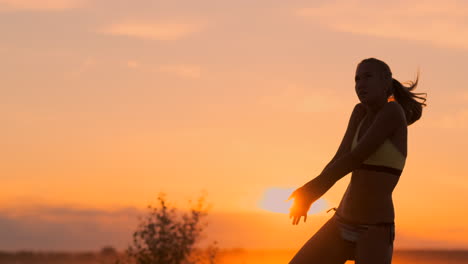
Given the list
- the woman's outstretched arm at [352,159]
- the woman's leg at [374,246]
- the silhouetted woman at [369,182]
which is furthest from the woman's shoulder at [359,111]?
the woman's leg at [374,246]

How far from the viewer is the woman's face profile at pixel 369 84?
22.5ft

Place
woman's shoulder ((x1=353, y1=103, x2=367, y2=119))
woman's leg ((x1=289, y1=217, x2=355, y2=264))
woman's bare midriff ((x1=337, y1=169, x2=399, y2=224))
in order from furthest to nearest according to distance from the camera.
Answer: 1. woman's shoulder ((x1=353, y1=103, x2=367, y2=119))
2. woman's leg ((x1=289, y1=217, x2=355, y2=264))
3. woman's bare midriff ((x1=337, y1=169, x2=399, y2=224))

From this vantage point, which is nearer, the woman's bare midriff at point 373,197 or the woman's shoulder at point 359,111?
the woman's bare midriff at point 373,197

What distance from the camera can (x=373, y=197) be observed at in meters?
6.80

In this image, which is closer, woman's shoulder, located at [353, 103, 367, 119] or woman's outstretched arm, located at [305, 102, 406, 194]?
woman's outstretched arm, located at [305, 102, 406, 194]

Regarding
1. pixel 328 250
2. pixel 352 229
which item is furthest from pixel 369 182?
pixel 328 250

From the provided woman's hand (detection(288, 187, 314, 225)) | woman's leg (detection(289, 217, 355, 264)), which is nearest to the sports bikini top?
woman's hand (detection(288, 187, 314, 225))

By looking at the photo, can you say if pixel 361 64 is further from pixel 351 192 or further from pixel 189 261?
pixel 189 261

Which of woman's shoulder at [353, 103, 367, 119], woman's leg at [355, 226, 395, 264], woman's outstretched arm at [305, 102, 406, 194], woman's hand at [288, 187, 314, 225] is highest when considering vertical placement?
woman's shoulder at [353, 103, 367, 119]

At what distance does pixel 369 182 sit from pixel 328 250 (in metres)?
0.65

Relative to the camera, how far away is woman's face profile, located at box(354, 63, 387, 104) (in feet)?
22.5

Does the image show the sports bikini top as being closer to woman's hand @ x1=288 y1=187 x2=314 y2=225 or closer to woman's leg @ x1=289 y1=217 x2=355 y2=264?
woman's hand @ x1=288 y1=187 x2=314 y2=225

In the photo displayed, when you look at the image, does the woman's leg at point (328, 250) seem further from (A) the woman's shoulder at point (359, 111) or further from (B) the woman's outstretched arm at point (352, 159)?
(A) the woman's shoulder at point (359, 111)

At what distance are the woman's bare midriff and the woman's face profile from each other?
56 cm
